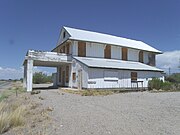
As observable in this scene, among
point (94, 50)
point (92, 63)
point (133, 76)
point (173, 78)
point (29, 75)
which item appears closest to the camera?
point (29, 75)

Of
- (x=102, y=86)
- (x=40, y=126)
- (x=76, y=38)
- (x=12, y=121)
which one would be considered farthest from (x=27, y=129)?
(x=76, y=38)

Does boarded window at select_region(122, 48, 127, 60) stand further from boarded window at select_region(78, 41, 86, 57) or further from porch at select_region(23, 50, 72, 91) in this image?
porch at select_region(23, 50, 72, 91)

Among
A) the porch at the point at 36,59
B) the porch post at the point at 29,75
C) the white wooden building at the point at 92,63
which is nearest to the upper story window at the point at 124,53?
the white wooden building at the point at 92,63

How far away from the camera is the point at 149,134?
5.35 metres

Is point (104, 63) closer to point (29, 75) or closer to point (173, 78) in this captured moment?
point (29, 75)

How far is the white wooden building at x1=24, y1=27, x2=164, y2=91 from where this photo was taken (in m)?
21.7

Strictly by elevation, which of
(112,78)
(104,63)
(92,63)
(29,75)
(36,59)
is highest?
(36,59)

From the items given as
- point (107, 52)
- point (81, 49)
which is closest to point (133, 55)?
point (107, 52)

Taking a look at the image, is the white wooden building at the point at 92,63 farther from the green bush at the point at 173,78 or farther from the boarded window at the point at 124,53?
the green bush at the point at 173,78

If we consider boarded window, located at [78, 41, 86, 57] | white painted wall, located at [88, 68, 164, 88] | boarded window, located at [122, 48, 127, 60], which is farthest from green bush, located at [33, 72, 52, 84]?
white painted wall, located at [88, 68, 164, 88]

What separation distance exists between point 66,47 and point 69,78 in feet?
14.8

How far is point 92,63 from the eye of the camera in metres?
22.5

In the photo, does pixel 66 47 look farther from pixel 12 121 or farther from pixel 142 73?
pixel 12 121

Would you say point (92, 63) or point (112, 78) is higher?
point (92, 63)
